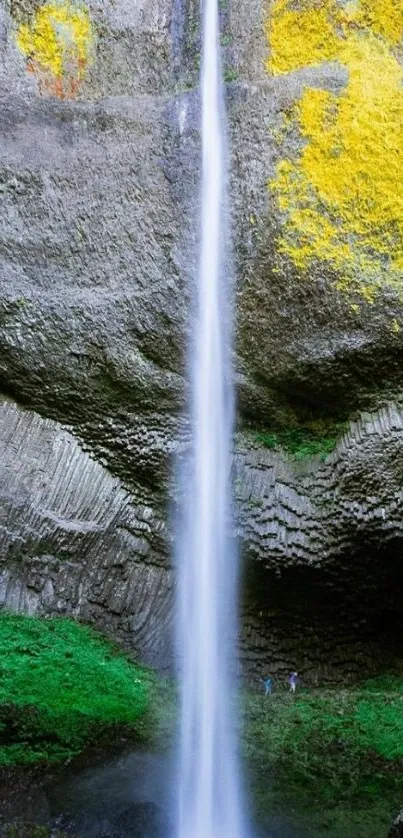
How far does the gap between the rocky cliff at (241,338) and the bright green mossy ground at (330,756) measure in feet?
2.01

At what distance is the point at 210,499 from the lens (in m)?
7.49

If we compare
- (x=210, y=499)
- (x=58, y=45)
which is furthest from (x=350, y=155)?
(x=210, y=499)

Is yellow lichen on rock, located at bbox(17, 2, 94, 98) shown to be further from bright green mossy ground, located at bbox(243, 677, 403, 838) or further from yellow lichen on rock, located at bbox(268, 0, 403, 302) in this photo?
bright green mossy ground, located at bbox(243, 677, 403, 838)

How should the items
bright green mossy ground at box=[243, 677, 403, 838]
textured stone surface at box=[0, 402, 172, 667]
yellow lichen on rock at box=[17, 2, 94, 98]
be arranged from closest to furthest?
bright green mossy ground at box=[243, 677, 403, 838]
textured stone surface at box=[0, 402, 172, 667]
yellow lichen on rock at box=[17, 2, 94, 98]

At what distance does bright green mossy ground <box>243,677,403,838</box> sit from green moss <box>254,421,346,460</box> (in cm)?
231

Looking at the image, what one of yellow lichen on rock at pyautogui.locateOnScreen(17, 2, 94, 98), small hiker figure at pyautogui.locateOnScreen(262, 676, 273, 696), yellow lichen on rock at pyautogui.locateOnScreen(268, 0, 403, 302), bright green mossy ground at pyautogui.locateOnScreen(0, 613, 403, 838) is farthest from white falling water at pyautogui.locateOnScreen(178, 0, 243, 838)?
yellow lichen on rock at pyautogui.locateOnScreen(17, 2, 94, 98)

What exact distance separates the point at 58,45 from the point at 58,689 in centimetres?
647

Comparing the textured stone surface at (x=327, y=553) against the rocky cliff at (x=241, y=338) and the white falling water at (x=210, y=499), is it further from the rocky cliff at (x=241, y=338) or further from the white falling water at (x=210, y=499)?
the white falling water at (x=210, y=499)

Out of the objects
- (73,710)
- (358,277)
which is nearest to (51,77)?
(358,277)

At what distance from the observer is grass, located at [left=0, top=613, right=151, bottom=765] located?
6.00 m

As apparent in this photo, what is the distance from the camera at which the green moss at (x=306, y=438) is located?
7.57 m

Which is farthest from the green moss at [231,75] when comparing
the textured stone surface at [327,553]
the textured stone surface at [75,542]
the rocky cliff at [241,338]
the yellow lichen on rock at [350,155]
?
the textured stone surface at [75,542]

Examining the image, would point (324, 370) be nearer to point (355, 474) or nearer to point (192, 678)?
point (355, 474)

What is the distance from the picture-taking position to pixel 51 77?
26.7 feet
